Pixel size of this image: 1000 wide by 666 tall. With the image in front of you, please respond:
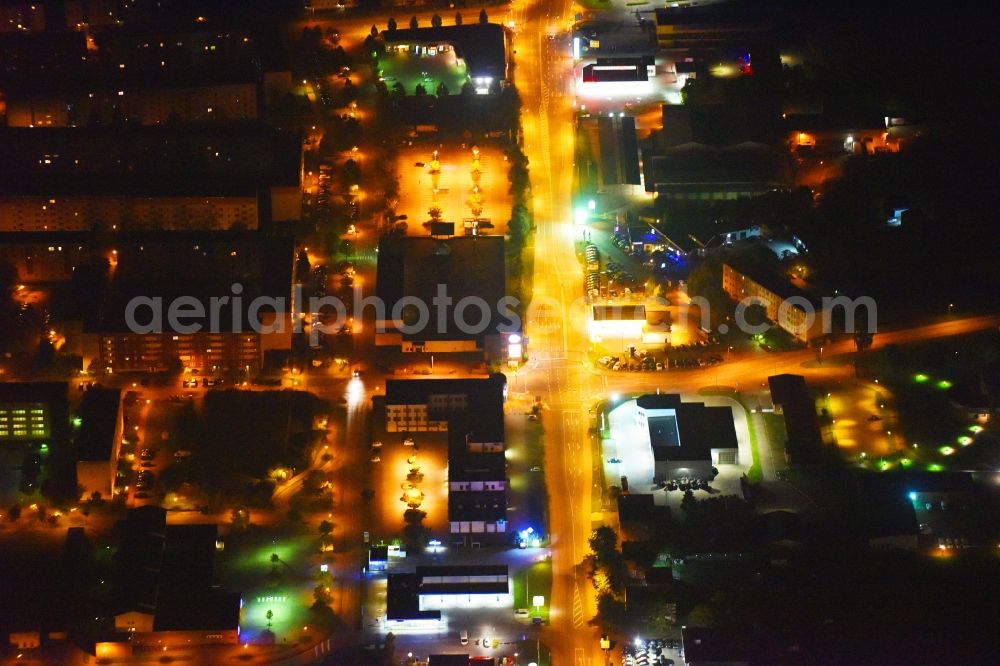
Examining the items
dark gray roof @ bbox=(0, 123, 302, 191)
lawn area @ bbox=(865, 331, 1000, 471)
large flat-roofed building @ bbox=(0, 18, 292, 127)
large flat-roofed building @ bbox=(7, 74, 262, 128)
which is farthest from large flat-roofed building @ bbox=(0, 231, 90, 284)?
lawn area @ bbox=(865, 331, 1000, 471)

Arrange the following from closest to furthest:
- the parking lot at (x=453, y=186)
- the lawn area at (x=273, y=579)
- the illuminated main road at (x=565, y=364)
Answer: the lawn area at (x=273, y=579)
the illuminated main road at (x=565, y=364)
the parking lot at (x=453, y=186)

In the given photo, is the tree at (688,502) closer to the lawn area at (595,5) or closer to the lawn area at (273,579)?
the lawn area at (273,579)

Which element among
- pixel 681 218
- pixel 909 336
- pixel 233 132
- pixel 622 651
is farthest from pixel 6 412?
pixel 909 336

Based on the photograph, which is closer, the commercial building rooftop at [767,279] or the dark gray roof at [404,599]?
the dark gray roof at [404,599]

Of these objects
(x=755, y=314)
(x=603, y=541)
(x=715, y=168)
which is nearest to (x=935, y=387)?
(x=755, y=314)

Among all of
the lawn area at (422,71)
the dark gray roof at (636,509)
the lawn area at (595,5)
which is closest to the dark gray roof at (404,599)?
the dark gray roof at (636,509)

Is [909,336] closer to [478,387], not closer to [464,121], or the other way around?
[478,387]
